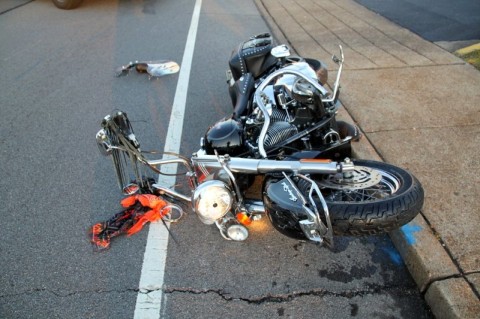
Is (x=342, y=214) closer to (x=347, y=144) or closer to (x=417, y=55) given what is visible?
(x=347, y=144)

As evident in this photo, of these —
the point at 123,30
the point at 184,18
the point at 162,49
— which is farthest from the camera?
the point at 184,18

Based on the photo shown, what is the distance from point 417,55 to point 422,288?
487cm

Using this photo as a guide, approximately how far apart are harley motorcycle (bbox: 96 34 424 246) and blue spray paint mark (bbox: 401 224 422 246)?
0.46m

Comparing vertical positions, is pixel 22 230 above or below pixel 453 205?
below

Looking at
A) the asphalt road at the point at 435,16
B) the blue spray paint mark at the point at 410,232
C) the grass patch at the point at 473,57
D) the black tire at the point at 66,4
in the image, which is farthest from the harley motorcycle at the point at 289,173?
the black tire at the point at 66,4

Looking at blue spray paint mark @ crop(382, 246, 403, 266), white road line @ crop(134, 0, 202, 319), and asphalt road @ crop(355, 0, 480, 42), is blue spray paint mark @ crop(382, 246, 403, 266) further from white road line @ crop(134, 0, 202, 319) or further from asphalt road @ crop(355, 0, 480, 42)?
asphalt road @ crop(355, 0, 480, 42)

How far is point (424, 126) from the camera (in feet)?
14.9

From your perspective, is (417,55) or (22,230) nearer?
(22,230)

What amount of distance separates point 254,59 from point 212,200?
7.76ft

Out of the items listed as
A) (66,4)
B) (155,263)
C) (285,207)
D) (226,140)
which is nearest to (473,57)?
(226,140)

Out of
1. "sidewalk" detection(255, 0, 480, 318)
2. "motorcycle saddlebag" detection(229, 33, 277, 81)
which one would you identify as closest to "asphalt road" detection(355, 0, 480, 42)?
"sidewalk" detection(255, 0, 480, 318)

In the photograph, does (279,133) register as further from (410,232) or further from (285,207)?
(410,232)

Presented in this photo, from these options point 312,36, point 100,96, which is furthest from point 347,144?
point 312,36

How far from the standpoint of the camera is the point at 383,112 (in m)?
4.91
